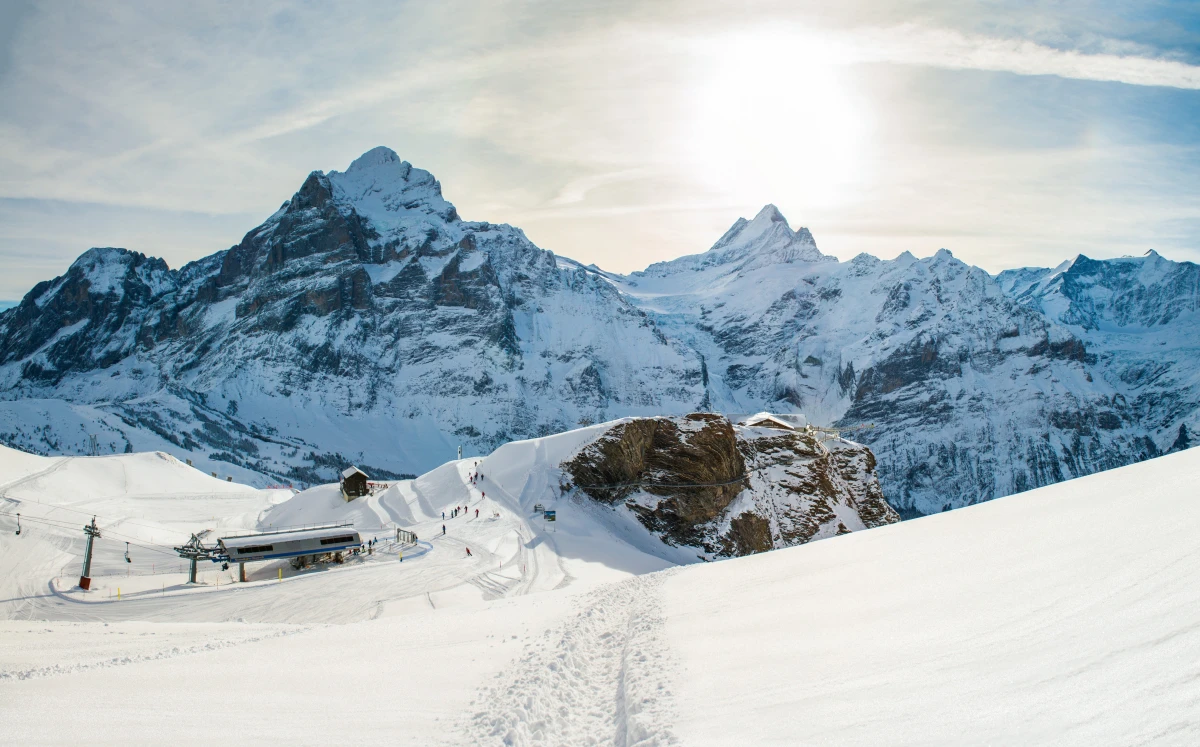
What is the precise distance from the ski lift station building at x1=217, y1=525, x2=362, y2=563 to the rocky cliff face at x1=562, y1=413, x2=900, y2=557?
1724cm

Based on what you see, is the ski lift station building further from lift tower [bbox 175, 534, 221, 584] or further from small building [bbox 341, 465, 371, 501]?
small building [bbox 341, 465, 371, 501]

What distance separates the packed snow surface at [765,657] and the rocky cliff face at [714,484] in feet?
94.1

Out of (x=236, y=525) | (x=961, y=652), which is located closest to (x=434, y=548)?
(x=236, y=525)

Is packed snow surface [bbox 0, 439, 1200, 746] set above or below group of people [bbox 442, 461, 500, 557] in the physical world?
below

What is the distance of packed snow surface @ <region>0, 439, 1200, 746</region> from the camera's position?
656 centimetres

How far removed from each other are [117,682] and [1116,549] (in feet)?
49.2

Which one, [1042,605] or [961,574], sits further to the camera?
[961,574]

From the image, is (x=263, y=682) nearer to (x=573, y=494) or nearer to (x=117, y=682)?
(x=117, y=682)

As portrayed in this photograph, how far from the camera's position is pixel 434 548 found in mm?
41281

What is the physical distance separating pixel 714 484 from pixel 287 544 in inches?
1164

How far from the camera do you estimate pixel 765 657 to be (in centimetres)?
1036

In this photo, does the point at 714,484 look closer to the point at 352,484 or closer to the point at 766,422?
the point at 766,422

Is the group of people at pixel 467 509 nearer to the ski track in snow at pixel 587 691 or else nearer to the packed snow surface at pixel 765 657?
the packed snow surface at pixel 765 657

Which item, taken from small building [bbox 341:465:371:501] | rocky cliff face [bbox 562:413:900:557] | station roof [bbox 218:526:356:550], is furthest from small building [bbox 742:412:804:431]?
station roof [bbox 218:526:356:550]
